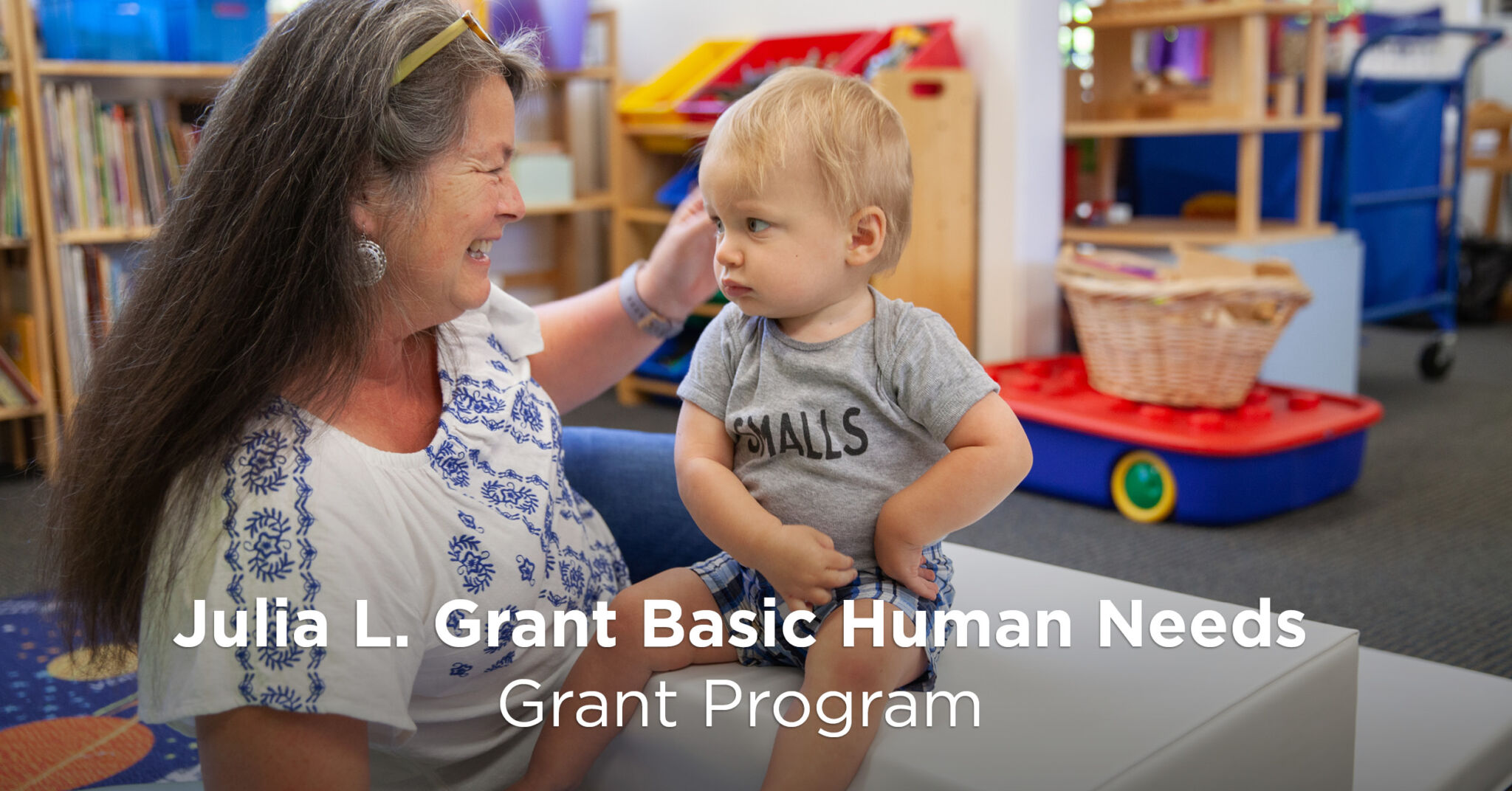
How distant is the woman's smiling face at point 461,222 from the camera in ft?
3.18

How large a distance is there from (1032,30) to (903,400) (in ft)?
7.72

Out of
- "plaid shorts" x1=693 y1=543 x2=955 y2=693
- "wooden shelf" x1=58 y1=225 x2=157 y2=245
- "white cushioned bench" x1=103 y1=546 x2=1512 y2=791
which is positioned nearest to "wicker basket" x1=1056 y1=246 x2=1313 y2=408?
"white cushioned bench" x1=103 y1=546 x2=1512 y2=791

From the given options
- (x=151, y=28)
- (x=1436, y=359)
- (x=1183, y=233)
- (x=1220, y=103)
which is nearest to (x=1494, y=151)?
(x=1436, y=359)

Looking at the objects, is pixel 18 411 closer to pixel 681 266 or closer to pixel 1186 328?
pixel 681 266

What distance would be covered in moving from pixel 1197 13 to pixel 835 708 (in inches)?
104

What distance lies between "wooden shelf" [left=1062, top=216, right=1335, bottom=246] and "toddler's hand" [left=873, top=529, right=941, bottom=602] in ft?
7.42

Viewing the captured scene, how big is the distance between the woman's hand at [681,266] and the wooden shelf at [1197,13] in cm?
217

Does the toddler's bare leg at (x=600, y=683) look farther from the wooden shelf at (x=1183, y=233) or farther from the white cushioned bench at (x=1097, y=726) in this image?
the wooden shelf at (x=1183, y=233)

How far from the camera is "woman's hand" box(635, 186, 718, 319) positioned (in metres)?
1.31

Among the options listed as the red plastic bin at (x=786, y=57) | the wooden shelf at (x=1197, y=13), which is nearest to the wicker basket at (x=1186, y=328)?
the wooden shelf at (x=1197, y=13)

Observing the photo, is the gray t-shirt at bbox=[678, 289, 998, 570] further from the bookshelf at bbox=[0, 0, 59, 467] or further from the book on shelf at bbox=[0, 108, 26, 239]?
the book on shelf at bbox=[0, 108, 26, 239]

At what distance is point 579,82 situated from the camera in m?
4.39

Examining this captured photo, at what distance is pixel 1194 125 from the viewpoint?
3.07 meters

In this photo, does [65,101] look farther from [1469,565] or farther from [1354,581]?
[1469,565]
